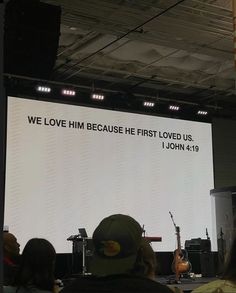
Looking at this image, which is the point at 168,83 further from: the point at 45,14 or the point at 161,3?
the point at 45,14

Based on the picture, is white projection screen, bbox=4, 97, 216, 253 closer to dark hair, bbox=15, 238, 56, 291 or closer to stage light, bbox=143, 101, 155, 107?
stage light, bbox=143, 101, 155, 107

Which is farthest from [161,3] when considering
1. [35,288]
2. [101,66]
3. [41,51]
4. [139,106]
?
[35,288]

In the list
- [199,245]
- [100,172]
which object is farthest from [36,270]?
[199,245]

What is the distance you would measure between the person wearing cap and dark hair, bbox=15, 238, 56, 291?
1.26 meters

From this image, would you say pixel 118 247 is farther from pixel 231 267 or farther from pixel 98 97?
pixel 98 97

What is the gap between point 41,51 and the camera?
4504 millimetres

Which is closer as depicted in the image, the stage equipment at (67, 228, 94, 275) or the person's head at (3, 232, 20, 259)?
the person's head at (3, 232, 20, 259)

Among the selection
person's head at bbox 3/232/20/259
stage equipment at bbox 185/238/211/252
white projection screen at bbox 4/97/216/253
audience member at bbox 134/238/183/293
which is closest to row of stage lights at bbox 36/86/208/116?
white projection screen at bbox 4/97/216/253

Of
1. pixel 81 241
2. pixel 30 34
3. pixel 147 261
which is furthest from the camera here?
pixel 81 241

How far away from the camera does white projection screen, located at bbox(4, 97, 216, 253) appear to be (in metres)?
7.18

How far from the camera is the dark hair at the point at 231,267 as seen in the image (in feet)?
4.06

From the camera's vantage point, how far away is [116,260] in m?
1.24

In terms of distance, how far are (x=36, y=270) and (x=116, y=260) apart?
4.44 feet

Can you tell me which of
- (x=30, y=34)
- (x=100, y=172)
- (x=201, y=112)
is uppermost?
(x=201, y=112)
